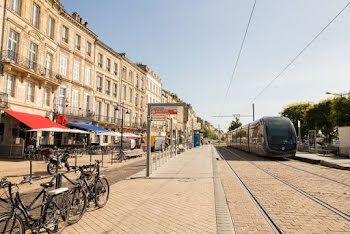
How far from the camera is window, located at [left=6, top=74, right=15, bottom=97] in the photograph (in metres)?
18.1

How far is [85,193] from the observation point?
5.11 meters

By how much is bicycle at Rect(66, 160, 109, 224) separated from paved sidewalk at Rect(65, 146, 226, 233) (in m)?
0.17

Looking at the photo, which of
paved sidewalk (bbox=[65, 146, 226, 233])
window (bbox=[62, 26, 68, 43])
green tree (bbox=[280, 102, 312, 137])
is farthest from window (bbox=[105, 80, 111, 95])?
green tree (bbox=[280, 102, 312, 137])

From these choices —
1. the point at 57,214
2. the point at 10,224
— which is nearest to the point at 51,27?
the point at 57,214

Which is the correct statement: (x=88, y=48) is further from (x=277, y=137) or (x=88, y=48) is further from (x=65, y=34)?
(x=277, y=137)

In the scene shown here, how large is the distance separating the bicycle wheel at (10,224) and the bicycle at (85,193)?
4.93 feet

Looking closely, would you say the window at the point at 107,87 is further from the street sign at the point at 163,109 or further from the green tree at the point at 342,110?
the green tree at the point at 342,110

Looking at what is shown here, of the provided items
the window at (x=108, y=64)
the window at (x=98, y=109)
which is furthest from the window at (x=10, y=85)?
the window at (x=108, y=64)

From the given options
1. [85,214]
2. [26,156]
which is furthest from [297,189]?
[26,156]

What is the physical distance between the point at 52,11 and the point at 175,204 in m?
23.7

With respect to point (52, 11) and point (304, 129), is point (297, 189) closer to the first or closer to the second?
point (52, 11)

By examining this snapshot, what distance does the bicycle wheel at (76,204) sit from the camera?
4.72 metres

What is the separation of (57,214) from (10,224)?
3.67ft

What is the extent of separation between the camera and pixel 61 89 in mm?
24703
